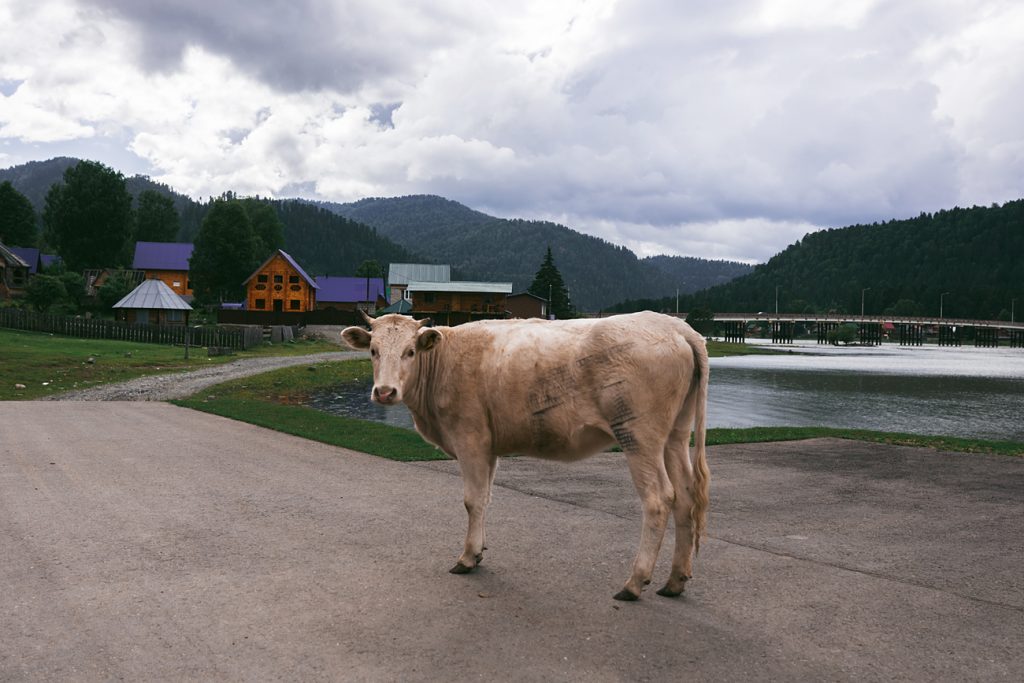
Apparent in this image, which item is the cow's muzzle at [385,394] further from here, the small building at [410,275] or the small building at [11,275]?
the small building at [410,275]

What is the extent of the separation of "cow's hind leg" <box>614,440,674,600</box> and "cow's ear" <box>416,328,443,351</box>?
7.13 feet

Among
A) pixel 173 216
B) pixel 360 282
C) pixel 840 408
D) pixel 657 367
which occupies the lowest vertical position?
pixel 840 408

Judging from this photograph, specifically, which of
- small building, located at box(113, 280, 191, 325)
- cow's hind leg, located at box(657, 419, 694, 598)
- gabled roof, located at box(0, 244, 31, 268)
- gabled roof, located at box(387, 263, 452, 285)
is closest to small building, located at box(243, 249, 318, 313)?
gabled roof, located at box(0, 244, 31, 268)

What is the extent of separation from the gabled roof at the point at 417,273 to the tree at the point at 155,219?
50400 millimetres

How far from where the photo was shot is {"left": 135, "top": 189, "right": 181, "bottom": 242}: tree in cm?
13388

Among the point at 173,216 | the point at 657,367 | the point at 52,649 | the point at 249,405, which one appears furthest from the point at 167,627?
the point at 173,216

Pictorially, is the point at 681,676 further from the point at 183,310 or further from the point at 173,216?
the point at 173,216

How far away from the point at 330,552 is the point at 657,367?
162 inches

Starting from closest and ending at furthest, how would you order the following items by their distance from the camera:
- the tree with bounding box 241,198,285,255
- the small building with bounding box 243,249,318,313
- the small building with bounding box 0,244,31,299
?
1. the small building with bounding box 0,244,31,299
2. the small building with bounding box 243,249,318,313
3. the tree with bounding box 241,198,285,255

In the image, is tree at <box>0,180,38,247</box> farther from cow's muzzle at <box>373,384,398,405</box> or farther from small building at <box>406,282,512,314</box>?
cow's muzzle at <box>373,384,398,405</box>

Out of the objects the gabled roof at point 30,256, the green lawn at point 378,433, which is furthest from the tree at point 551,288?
the green lawn at point 378,433

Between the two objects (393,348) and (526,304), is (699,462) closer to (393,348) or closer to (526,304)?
(393,348)

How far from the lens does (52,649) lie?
5.01m

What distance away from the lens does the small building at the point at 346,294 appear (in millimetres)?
101250
